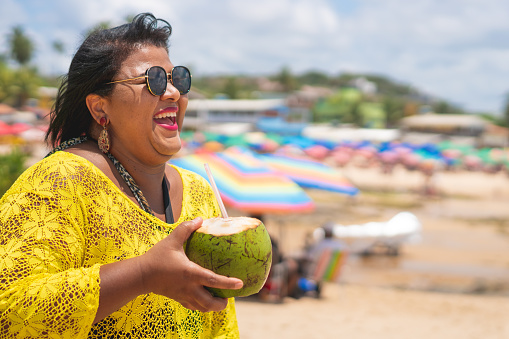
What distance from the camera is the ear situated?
1.37 meters

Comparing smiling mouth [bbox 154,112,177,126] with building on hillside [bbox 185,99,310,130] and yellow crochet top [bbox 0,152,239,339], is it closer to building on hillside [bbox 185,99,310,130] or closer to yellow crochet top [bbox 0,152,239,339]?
yellow crochet top [bbox 0,152,239,339]

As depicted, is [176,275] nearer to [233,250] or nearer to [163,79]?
[233,250]

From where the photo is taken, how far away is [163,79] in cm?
138

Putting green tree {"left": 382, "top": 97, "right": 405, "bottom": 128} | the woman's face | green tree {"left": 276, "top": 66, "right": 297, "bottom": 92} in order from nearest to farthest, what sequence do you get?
1. the woman's face
2. green tree {"left": 382, "top": 97, "right": 405, "bottom": 128}
3. green tree {"left": 276, "top": 66, "right": 297, "bottom": 92}

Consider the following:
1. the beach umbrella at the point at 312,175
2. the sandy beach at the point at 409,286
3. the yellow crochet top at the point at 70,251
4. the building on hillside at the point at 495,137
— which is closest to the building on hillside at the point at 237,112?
the building on hillside at the point at 495,137

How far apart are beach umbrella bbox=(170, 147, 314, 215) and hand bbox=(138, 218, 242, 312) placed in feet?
18.5

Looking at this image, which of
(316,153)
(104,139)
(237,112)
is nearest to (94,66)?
(104,139)

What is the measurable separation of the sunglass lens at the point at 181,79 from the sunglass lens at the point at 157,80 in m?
0.05

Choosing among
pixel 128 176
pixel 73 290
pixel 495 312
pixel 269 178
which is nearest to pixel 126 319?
pixel 73 290

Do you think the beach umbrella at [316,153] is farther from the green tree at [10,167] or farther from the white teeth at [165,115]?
the white teeth at [165,115]

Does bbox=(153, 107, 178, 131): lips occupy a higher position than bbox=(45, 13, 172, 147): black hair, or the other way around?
bbox=(45, 13, 172, 147): black hair

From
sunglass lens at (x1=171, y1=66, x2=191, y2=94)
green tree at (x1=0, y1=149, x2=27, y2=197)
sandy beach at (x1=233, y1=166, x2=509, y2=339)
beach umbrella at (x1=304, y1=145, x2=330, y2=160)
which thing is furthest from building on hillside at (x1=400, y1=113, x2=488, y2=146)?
sunglass lens at (x1=171, y1=66, x2=191, y2=94)

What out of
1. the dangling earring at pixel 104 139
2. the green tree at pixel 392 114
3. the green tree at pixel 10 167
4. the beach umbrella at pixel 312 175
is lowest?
the green tree at pixel 392 114

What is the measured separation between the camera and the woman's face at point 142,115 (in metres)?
1.35
